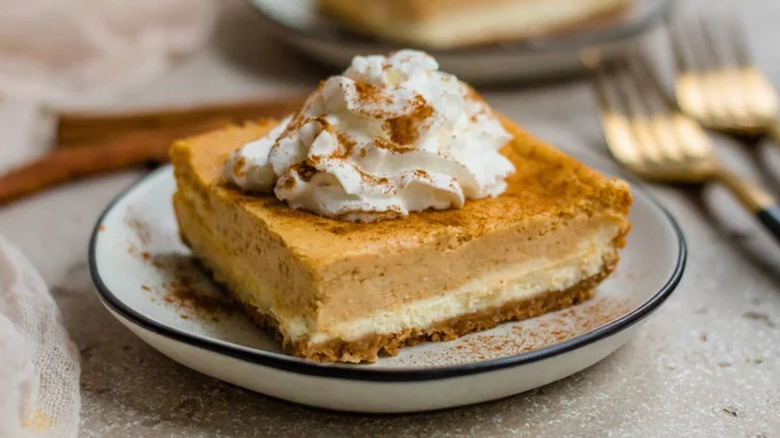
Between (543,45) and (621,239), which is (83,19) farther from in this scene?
(621,239)

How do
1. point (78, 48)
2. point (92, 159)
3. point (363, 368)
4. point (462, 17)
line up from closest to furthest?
1. point (363, 368)
2. point (92, 159)
3. point (462, 17)
4. point (78, 48)

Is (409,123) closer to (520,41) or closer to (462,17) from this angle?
(520,41)

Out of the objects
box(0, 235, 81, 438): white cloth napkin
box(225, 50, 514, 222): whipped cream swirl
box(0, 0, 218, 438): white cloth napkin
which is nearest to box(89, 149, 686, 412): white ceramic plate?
box(0, 235, 81, 438): white cloth napkin

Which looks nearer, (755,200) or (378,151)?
(378,151)

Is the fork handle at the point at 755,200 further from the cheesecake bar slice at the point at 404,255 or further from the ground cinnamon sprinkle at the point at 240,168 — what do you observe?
the ground cinnamon sprinkle at the point at 240,168

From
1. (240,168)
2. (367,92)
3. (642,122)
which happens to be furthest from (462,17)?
(240,168)

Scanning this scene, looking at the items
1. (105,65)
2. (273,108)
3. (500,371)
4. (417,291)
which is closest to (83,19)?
(105,65)

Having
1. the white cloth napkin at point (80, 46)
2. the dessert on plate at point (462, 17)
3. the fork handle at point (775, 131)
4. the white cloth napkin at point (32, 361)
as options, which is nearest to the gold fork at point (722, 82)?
the fork handle at point (775, 131)
